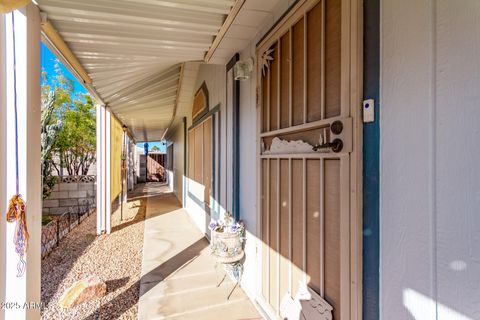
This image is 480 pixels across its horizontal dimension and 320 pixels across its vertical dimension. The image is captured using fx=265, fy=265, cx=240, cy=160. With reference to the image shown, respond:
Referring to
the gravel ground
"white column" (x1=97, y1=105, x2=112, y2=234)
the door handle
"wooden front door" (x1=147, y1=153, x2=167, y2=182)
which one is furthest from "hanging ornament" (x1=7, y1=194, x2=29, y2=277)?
"wooden front door" (x1=147, y1=153, x2=167, y2=182)

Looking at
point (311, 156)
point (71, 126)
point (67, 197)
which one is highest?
point (71, 126)

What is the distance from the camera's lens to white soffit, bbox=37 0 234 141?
192 centimetres

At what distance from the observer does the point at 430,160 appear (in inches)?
38.5

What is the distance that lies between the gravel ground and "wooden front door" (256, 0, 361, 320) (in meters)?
1.47

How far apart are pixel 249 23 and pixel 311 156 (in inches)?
53.3

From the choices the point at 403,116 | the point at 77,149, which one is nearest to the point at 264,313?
→ the point at 403,116

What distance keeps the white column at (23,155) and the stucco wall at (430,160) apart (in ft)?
6.09

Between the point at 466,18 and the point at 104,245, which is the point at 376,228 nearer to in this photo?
the point at 466,18

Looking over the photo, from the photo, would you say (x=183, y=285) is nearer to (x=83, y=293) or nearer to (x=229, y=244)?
(x=229, y=244)

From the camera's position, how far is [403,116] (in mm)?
1077

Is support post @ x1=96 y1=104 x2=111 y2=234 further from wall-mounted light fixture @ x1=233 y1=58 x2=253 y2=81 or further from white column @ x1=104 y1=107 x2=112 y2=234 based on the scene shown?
wall-mounted light fixture @ x1=233 y1=58 x2=253 y2=81

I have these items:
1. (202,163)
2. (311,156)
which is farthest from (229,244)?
(202,163)

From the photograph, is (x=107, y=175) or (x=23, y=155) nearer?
(x=23, y=155)

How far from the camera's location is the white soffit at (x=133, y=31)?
1925 millimetres
